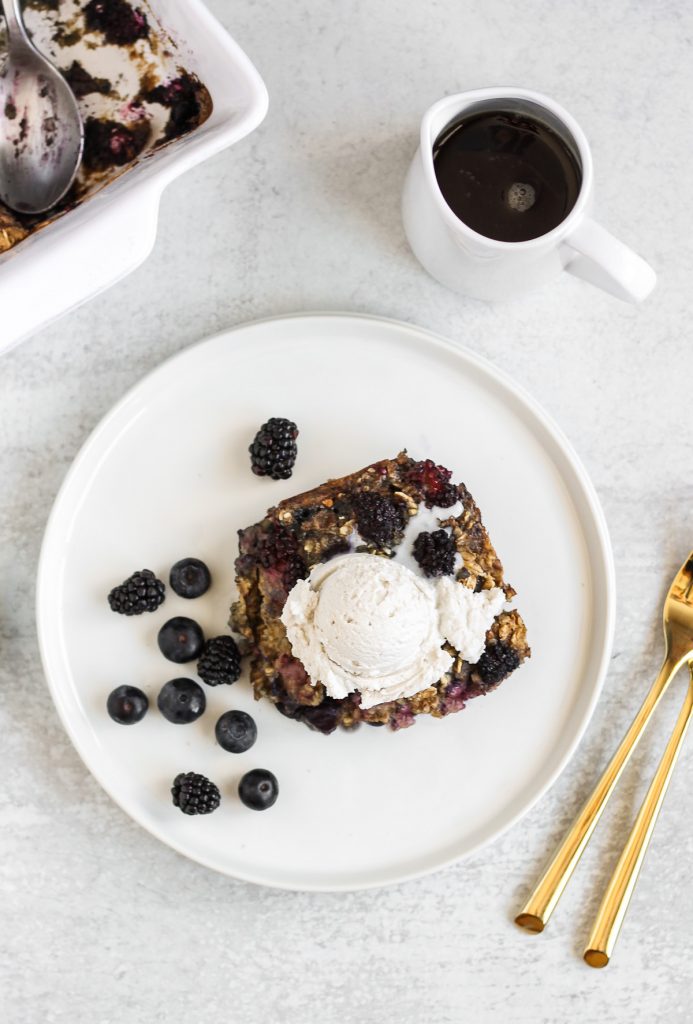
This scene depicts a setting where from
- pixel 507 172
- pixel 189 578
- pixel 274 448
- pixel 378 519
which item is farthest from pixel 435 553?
pixel 507 172

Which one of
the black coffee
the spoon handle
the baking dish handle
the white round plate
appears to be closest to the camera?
the baking dish handle

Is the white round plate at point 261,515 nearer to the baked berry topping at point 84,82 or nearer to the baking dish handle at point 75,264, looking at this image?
the baking dish handle at point 75,264

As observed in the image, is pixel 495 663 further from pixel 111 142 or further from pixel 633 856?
pixel 111 142

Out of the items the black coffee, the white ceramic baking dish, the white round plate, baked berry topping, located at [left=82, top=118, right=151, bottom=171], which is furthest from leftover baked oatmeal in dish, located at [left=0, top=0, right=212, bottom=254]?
the black coffee

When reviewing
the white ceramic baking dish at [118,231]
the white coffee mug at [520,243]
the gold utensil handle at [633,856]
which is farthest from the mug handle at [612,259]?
the gold utensil handle at [633,856]

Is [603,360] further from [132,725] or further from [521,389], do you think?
[132,725]

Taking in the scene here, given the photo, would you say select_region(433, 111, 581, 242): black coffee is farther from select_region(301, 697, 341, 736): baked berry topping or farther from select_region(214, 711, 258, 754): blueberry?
select_region(214, 711, 258, 754): blueberry
